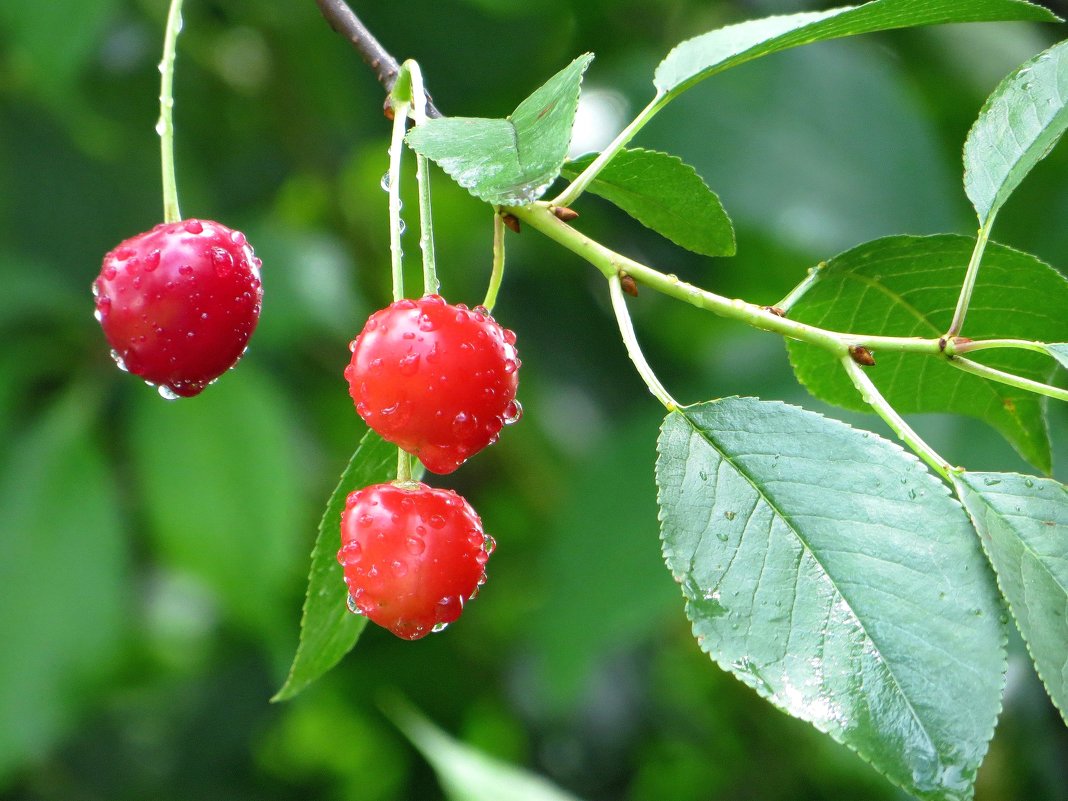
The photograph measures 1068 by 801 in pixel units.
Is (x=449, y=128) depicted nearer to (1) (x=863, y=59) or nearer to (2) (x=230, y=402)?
(2) (x=230, y=402)

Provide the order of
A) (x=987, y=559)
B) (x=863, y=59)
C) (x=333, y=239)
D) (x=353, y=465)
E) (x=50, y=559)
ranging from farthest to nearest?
(x=333, y=239), (x=863, y=59), (x=50, y=559), (x=353, y=465), (x=987, y=559)

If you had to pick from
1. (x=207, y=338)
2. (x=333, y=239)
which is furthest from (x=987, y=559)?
(x=333, y=239)

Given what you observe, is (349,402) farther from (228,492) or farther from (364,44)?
(364,44)

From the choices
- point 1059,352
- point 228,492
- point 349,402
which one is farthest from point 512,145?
point 349,402

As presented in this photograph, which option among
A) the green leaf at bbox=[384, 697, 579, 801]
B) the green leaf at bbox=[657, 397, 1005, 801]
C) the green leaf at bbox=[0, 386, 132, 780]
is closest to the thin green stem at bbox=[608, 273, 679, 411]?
the green leaf at bbox=[657, 397, 1005, 801]

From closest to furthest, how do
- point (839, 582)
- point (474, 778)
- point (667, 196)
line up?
point (839, 582)
point (667, 196)
point (474, 778)
